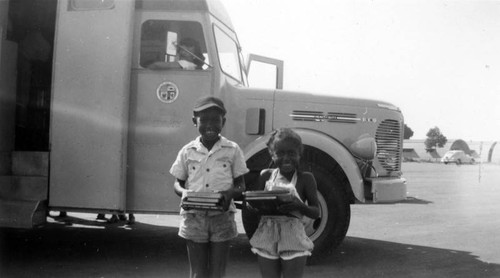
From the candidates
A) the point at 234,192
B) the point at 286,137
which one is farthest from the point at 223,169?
the point at 286,137

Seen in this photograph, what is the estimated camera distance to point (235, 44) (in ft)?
23.1

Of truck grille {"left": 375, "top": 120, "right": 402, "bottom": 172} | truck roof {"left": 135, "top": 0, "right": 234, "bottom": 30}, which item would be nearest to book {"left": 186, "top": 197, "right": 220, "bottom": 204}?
truck roof {"left": 135, "top": 0, "right": 234, "bottom": 30}

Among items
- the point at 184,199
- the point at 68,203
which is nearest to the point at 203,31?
the point at 68,203

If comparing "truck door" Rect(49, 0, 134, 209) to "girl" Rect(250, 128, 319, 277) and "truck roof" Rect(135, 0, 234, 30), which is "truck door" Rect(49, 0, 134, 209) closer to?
"truck roof" Rect(135, 0, 234, 30)

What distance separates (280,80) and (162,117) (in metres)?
1.82

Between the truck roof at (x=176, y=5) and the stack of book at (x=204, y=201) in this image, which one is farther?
the truck roof at (x=176, y=5)

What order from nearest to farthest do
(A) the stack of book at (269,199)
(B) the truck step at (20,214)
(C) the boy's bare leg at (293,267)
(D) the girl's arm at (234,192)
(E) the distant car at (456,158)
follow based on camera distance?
(A) the stack of book at (269,199) → (C) the boy's bare leg at (293,267) → (D) the girl's arm at (234,192) → (B) the truck step at (20,214) → (E) the distant car at (456,158)

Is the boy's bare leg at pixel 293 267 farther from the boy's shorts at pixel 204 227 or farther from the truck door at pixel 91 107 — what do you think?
the truck door at pixel 91 107

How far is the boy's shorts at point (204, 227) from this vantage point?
354cm

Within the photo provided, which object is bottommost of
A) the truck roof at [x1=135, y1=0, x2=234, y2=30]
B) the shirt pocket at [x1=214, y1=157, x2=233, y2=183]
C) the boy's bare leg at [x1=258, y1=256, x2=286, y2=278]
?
the boy's bare leg at [x1=258, y1=256, x2=286, y2=278]

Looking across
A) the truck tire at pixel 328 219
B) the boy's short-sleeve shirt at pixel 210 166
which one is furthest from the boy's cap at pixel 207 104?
the truck tire at pixel 328 219

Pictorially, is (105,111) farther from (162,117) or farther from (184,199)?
(184,199)

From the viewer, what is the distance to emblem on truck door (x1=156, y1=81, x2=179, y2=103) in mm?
5844

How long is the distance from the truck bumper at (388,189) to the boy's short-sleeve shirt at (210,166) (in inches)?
112
